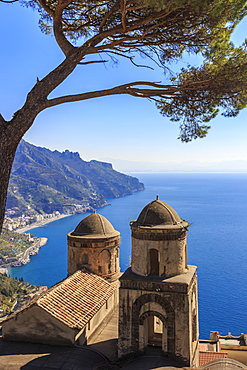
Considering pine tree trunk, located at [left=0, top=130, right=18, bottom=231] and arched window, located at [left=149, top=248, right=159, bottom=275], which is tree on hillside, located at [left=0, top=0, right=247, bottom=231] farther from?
arched window, located at [left=149, top=248, right=159, bottom=275]

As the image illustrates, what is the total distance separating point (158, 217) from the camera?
9578 mm

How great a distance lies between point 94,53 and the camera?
8281mm

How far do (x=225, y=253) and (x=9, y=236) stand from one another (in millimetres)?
71402

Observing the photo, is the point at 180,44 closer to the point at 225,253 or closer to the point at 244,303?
the point at 244,303

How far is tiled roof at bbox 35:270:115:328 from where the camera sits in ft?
31.3

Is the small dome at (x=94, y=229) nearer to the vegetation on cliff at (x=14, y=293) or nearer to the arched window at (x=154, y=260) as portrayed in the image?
the arched window at (x=154, y=260)

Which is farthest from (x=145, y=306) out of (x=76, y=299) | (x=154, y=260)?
(x=76, y=299)

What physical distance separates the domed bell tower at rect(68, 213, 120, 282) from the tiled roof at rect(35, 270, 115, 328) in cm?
83

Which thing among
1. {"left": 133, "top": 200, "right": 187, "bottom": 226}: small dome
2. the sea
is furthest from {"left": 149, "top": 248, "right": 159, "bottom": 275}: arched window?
the sea

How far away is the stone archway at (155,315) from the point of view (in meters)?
8.68

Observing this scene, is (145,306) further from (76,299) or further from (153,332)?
(76,299)

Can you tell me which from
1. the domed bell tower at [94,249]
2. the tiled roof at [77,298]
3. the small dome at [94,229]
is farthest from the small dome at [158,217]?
the small dome at [94,229]

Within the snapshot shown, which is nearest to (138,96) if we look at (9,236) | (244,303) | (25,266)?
(244,303)

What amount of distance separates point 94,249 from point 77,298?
308 centimetres
